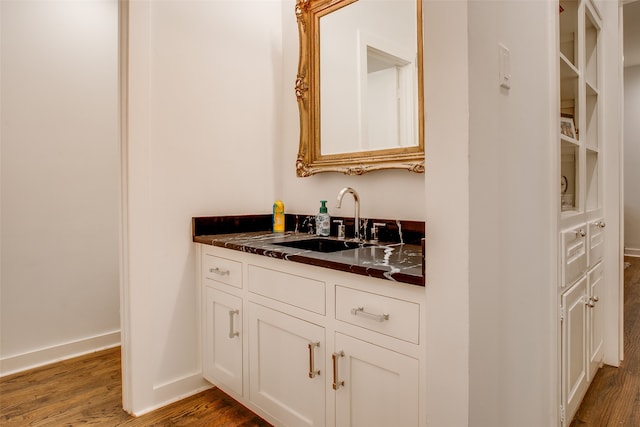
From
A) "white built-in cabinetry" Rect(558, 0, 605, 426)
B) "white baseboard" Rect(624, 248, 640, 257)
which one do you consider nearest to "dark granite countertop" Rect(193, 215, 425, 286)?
"white built-in cabinetry" Rect(558, 0, 605, 426)

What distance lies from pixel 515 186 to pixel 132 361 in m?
1.77

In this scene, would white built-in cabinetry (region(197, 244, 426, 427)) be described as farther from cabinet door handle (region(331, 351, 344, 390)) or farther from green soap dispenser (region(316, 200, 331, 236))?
green soap dispenser (region(316, 200, 331, 236))

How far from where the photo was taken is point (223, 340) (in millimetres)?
1871

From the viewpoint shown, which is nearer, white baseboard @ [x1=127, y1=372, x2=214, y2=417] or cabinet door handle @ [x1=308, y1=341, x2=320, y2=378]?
cabinet door handle @ [x1=308, y1=341, x2=320, y2=378]

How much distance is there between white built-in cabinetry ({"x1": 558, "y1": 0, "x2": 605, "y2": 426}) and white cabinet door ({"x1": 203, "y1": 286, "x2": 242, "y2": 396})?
1.29m

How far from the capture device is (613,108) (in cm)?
208

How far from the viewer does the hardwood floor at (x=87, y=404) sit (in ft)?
5.78

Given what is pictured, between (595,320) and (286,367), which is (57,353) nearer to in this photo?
(286,367)

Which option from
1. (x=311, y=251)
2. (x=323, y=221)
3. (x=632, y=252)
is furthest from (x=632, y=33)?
(x=311, y=251)

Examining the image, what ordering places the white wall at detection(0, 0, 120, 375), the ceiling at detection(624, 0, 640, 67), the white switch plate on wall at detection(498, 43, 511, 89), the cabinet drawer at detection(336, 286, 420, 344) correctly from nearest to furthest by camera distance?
1. the white switch plate on wall at detection(498, 43, 511, 89)
2. the cabinet drawer at detection(336, 286, 420, 344)
3. the white wall at detection(0, 0, 120, 375)
4. the ceiling at detection(624, 0, 640, 67)

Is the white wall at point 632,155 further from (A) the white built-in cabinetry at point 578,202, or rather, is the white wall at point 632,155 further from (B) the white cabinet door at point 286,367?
(B) the white cabinet door at point 286,367

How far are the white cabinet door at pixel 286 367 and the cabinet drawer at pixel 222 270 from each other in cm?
15

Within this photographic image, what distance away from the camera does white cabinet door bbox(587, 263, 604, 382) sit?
183cm

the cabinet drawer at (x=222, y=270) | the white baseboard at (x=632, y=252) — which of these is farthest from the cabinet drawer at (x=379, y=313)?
the white baseboard at (x=632, y=252)
